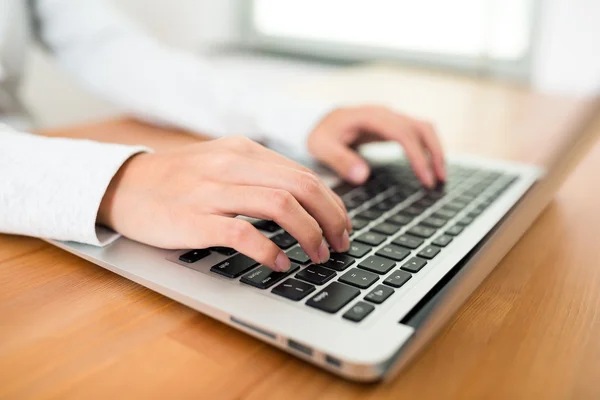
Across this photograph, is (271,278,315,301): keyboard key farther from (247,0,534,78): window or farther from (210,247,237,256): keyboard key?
(247,0,534,78): window

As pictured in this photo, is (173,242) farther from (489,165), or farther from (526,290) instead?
(489,165)

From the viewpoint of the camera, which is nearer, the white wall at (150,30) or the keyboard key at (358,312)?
the keyboard key at (358,312)

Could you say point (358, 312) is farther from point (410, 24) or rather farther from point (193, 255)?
point (410, 24)

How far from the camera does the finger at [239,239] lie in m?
0.39

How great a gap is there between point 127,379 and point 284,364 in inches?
3.5

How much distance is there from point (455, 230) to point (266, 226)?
17 centimetres

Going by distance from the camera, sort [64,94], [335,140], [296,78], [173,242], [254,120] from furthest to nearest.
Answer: [64,94], [296,78], [254,120], [335,140], [173,242]

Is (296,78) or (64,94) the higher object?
(296,78)

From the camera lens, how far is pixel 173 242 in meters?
0.43

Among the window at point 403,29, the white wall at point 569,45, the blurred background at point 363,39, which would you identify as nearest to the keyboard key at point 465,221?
the blurred background at point 363,39

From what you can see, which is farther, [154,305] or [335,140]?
[335,140]

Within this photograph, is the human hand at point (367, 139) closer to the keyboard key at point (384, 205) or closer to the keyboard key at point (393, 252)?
the keyboard key at point (384, 205)

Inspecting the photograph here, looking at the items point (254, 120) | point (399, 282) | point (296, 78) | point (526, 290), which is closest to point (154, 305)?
point (399, 282)

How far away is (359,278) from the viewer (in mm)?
394
